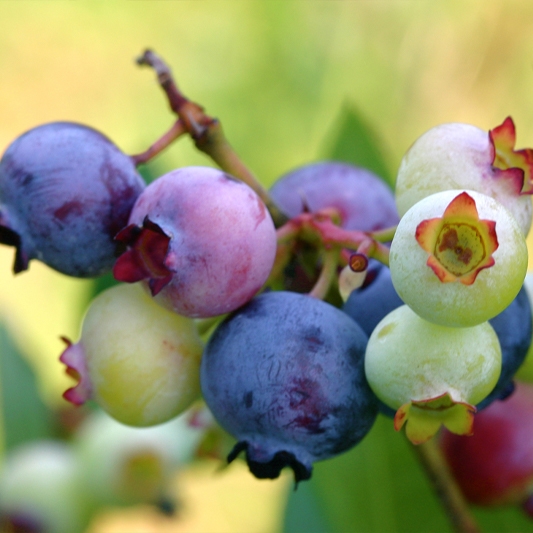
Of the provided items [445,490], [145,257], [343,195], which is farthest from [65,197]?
[445,490]

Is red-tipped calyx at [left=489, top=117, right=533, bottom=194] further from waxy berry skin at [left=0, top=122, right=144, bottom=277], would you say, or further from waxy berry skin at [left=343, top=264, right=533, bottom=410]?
waxy berry skin at [left=0, top=122, right=144, bottom=277]

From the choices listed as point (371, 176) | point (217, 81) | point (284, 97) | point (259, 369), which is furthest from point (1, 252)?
point (259, 369)

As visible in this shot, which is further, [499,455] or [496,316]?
[499,455]

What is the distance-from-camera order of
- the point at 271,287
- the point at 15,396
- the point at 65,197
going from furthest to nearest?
the point at 15,396 < the point at 271,287 < the point at 65,197

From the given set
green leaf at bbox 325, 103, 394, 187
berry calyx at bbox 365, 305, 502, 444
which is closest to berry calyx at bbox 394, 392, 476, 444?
berry calyx at bbox 365, 305, 502, 444

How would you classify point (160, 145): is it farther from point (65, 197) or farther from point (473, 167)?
point (473, 167)

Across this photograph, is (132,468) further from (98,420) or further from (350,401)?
(350,401)
